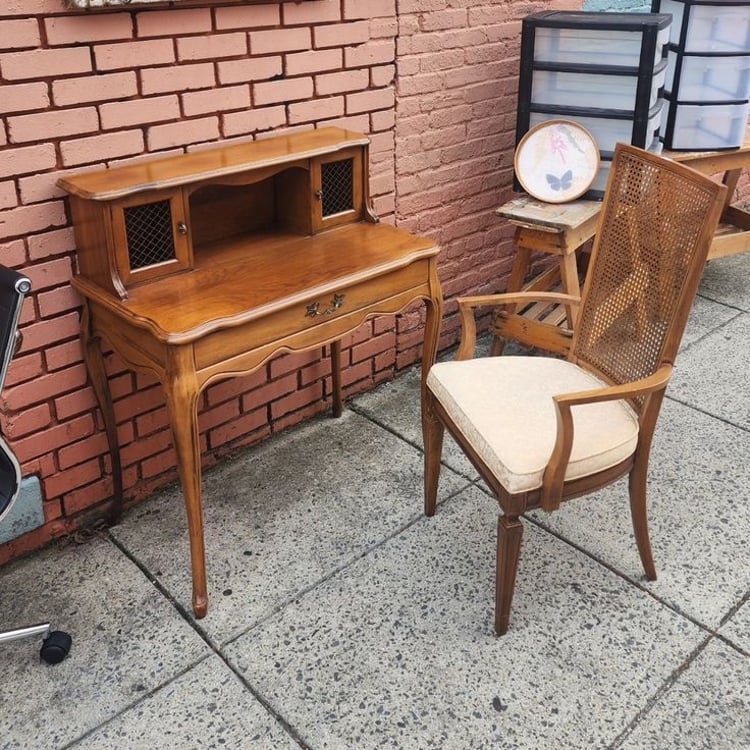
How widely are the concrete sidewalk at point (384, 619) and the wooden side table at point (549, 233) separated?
67cm

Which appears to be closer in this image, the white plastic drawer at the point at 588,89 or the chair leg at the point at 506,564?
the chair leg at the point at 506,564

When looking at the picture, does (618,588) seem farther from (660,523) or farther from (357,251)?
(357,251)

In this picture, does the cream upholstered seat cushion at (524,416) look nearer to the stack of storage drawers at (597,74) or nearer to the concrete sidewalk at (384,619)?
the concrete sidewalk at (384,619)

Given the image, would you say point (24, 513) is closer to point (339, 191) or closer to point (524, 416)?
point (339, 191)

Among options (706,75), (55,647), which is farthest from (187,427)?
(706,75)

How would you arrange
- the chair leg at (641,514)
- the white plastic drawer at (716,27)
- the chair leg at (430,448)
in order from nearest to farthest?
the chair leg at (641,514)
the chair leg at (430,448)
the white plastic drawer at (716,27)

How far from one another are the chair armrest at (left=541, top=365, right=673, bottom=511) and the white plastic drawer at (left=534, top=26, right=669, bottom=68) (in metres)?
1.66

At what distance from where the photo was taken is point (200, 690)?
2258 millimetres

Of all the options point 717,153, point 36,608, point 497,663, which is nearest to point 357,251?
point 497,663

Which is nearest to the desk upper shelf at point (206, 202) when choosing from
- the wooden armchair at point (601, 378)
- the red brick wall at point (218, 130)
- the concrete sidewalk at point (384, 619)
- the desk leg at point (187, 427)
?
the red brick wall at point (218, 130)

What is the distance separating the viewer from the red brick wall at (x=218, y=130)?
7.64 feet

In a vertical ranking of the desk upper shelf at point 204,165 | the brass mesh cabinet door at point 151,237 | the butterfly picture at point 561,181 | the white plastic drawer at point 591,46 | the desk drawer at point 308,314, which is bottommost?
the desk drawer at point 308,314

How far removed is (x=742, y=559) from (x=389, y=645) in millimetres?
1221

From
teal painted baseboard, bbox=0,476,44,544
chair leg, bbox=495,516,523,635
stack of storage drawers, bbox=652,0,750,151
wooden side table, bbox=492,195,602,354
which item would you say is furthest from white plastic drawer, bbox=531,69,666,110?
teal painted baseboard, bbox=0,476,44,544
